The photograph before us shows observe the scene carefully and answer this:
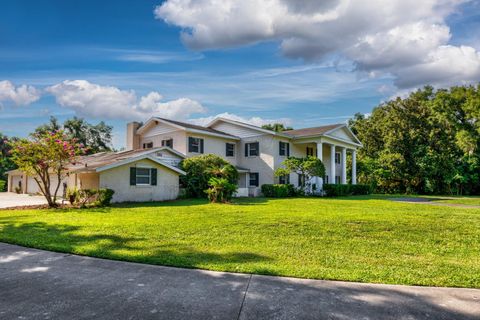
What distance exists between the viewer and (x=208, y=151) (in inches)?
951

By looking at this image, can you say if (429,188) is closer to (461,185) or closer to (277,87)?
(461,185)

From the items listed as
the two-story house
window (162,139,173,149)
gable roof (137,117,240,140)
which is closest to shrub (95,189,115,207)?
the two-story house

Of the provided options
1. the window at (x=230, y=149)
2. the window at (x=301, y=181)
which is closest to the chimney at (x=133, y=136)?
the window at (x=230, y=149)

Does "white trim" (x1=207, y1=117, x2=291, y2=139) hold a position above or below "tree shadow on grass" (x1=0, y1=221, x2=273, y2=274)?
above

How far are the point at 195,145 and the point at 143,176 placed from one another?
20.8ft

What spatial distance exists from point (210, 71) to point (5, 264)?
11.3 metres

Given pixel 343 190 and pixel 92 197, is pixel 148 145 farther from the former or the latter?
pixel 343 190

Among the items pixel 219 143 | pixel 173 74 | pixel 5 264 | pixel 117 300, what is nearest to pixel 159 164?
pixel 173 74

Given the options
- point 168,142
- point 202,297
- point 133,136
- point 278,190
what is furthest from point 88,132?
point 202,297

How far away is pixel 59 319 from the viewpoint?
3.12 meters

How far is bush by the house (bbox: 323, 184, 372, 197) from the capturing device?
24.8m

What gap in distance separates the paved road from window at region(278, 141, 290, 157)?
69.9 ft

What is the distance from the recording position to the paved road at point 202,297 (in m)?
3.26

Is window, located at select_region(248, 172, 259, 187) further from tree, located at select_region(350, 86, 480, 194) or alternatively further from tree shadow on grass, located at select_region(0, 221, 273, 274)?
tree shadow on grass, located at select_region(0, 221, 273, 274)
